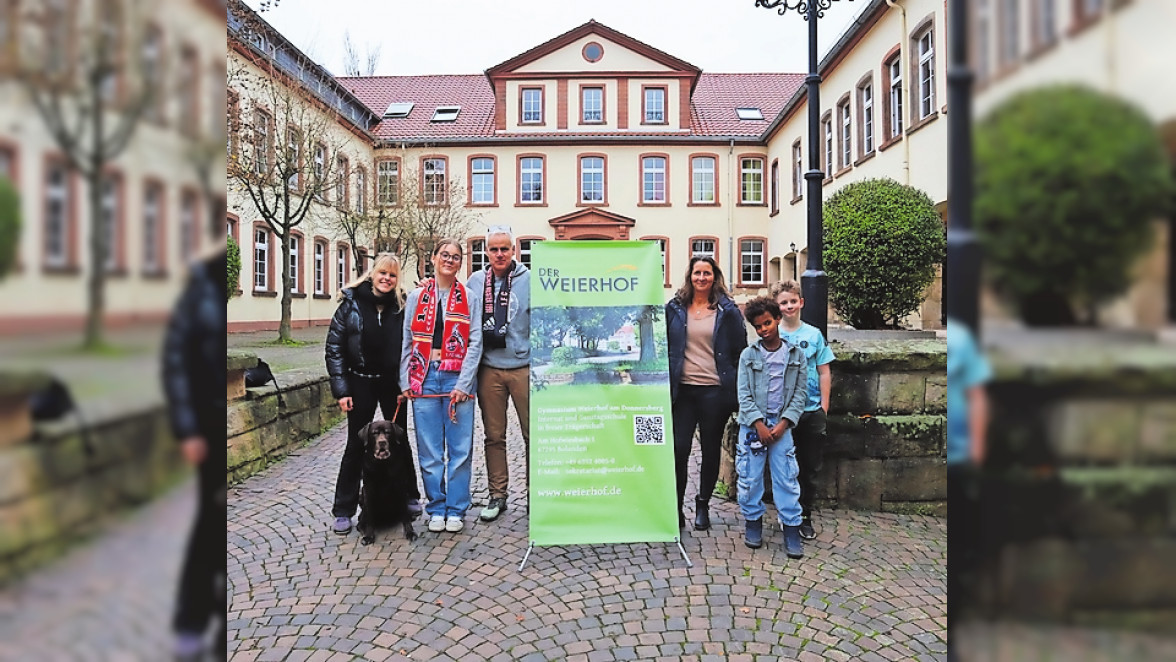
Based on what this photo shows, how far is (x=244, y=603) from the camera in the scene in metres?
3.33

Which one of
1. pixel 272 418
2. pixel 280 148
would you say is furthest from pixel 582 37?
pixel 272 418

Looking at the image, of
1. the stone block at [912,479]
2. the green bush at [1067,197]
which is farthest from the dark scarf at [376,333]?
the green bush at [1067,197]

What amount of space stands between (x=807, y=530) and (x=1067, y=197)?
4.03m

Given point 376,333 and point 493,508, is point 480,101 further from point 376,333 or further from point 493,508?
point 493,508

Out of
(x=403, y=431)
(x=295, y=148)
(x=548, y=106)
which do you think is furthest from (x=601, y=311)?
(x=548, y=106)

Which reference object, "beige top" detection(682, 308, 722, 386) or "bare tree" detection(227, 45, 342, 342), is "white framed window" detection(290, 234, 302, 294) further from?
"beige top" detection(682, 308, 722, 386)

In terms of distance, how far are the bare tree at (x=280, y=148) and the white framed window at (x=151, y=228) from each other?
15.0 meters

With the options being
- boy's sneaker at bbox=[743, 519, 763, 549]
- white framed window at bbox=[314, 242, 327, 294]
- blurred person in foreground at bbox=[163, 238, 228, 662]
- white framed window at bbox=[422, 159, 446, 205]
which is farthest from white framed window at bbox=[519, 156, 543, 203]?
blurred person in foreground at bbox=[163, 238, 228, 662]

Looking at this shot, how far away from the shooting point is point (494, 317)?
4.43m

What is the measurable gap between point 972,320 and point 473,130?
30.8 m

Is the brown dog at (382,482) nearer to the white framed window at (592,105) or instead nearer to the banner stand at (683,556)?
the banner stand at (683,556)

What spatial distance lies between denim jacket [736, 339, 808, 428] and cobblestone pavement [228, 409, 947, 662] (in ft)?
2.66

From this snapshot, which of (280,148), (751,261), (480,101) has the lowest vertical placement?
(751,261)

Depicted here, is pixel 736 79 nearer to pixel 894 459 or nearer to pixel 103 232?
pixel 894 459
